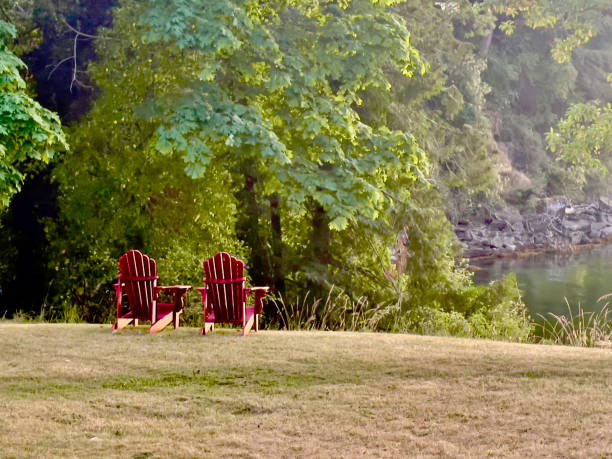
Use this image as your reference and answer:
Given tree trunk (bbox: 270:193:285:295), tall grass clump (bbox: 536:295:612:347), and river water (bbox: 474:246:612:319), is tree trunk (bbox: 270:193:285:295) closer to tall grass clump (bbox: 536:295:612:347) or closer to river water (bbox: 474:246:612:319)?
tall grass clump (bbox: 536:295:612:347)

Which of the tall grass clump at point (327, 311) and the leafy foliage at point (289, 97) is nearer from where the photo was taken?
the leafy foliage at point (289, 97)

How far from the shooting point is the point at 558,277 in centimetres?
2767

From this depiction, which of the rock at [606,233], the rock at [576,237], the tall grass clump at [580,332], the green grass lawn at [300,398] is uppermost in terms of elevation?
the rock at [606,233]

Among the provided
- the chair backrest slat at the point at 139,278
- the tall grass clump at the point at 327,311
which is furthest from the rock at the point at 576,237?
the chair backrest slat at the point at 139,278

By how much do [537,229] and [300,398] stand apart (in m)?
34.0

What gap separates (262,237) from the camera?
1395 centimetres

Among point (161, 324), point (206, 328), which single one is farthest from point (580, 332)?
point (161, 324)

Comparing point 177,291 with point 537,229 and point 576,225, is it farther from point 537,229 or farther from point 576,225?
point 576,225

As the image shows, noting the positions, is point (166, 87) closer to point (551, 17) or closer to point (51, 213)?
point (51, 213)

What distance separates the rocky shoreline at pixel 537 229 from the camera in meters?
35.3

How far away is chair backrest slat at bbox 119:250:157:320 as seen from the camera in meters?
8.48

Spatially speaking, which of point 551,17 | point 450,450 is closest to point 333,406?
point 450,450

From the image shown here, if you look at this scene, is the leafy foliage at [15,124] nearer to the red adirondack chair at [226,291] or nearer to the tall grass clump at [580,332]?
the red adirondack chair at [226,291]

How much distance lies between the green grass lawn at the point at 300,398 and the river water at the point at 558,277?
47.3ft
